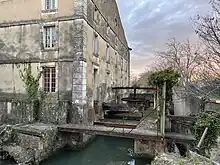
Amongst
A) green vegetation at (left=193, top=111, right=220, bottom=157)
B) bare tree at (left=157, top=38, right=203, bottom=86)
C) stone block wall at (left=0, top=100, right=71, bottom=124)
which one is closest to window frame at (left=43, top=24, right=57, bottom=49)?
stone block wall at (left=0, top=100, right=71, bottom=124)

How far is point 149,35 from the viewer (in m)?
24.8

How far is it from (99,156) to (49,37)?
725 cm

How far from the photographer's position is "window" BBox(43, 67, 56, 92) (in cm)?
1148

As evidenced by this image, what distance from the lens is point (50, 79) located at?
1155 cm

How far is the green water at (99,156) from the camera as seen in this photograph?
8281 millimetres

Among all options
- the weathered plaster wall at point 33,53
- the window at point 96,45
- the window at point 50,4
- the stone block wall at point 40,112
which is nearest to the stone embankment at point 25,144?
the stone block wall at point 40,112

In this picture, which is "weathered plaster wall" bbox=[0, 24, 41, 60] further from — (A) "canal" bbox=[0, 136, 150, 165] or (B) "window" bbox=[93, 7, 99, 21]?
(A) "canal" bbox=[0, 136, 150, 165]

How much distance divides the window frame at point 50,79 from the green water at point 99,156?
12.1 ft

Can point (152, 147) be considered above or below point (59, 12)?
below

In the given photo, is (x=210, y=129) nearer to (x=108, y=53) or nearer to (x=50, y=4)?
(x=50, y=4)

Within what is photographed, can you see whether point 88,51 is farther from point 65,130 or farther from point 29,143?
point 29,143

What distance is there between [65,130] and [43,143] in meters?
1.36

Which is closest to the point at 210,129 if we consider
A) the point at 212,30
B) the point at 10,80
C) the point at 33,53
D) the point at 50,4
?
the point at 212,30

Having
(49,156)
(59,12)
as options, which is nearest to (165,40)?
(59,12)
